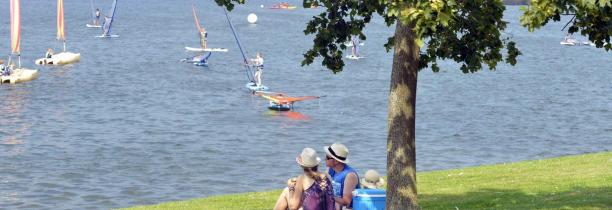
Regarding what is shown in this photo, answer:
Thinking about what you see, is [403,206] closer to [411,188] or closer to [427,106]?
[411,188]

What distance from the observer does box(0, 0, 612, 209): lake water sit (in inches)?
1448

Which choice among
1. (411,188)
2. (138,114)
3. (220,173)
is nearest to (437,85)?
(138,114)

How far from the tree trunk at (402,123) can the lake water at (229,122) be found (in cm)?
1751

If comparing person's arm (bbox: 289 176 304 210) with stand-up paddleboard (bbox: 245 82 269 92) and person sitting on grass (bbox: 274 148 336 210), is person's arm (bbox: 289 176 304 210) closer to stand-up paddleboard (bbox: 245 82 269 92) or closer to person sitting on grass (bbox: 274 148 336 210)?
person sitting on grass (bbox: 274 148 336 210)

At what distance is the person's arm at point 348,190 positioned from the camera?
46.7ft

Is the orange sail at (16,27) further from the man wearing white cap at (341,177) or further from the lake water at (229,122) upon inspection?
the man wearing white cap at (341,177)

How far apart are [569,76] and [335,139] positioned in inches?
1896

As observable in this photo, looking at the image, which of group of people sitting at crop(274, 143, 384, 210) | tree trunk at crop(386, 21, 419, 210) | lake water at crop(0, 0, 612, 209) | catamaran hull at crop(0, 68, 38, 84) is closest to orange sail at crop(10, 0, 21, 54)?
catamaran hull at crop(0, 68, 38, 84)

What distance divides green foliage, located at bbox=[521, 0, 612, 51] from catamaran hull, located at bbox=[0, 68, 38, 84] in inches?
2363

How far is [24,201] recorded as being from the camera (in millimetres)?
32031

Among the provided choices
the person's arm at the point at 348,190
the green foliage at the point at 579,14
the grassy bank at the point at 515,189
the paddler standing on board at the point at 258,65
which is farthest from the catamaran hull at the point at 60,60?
the green foliage at the point at 579,14

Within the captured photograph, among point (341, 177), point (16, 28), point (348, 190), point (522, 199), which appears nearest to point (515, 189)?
point (522, 199)

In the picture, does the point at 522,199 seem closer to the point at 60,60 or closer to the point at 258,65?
the point at 258,65

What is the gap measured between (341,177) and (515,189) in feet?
28.9
